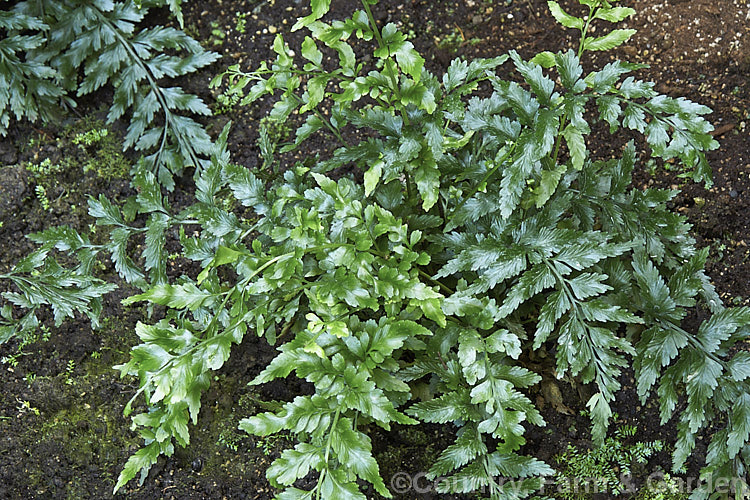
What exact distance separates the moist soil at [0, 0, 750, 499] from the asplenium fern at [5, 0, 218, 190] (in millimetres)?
181

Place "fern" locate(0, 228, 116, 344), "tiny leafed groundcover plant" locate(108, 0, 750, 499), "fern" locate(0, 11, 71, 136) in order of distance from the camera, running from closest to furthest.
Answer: "tiny leafed groundcover plant" locate(108, 0, 750, 499)
"fern" locate(0, 228, 116, 344)
"fern" locate(0, 11, 71, 136)

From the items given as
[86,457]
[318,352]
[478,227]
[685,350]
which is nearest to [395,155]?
[478,227]

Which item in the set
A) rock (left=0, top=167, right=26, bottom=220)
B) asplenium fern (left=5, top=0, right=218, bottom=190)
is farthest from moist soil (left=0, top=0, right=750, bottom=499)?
asplenium fern (left=5, top=0, right=218, bottom=190)

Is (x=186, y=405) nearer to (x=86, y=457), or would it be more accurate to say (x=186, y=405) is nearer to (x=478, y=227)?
(x=86, y=457)

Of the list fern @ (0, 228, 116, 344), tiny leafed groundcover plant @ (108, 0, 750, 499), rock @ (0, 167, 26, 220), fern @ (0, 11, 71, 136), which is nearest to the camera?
tiny leafed groundcover plant @ (108, 0, 750, 499)

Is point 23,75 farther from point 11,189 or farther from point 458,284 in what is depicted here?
point 458,284

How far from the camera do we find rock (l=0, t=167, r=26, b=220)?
3.62 metres

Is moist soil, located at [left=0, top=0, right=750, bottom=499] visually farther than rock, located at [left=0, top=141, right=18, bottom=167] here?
No

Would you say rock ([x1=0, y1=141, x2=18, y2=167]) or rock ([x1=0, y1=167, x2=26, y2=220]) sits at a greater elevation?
rock ([x1=0, y1=141, x2=18, y2=167])

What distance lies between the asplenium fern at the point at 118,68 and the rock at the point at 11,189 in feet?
0.71

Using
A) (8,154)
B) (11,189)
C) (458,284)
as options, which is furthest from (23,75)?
(458,284)

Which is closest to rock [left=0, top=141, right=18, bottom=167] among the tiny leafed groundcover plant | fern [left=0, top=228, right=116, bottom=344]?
fern [left=0, top=228, right=116, bottom=344]

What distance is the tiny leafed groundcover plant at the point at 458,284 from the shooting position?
2283 mm

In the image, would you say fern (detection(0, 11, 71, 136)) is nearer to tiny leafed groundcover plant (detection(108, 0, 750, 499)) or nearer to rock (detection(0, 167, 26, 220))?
rock (detection(0, 167, 26, 220))
